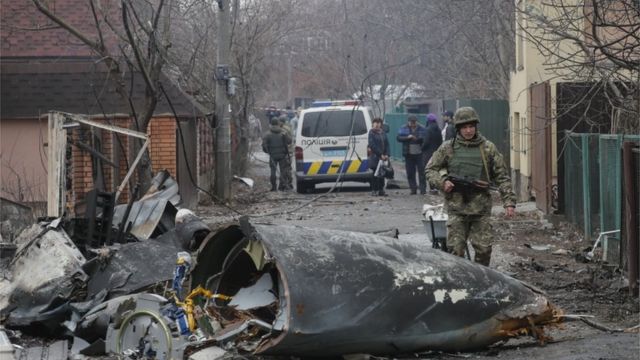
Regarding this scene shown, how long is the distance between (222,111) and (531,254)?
30.4ft

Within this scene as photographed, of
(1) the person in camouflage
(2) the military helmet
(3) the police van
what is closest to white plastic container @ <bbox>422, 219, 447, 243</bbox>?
(1) the person in camouflage

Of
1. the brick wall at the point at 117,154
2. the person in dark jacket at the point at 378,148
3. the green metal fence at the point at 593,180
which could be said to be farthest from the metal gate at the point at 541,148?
the brick wall at the point at 117,154

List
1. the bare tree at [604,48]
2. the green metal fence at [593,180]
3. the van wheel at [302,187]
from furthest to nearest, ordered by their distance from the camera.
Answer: the van wheel at [302,187] < the green metal fence at [593,180] < the bare tree at [604,48]

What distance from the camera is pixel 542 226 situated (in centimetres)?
1706

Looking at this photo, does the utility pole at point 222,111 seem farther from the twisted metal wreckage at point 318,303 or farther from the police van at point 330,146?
the twisted metal wreckage at point 318,303

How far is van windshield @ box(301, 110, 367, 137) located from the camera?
87.9ft

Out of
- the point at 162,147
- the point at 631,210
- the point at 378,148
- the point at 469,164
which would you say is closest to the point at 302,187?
the point at 378,148

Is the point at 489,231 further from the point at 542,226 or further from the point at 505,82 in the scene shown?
the point at 505,82

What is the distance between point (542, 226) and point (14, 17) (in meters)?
11.1

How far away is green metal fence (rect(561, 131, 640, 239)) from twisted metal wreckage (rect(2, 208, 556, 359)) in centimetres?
332

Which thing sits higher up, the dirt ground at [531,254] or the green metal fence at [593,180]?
the green metal fence at [593,180]

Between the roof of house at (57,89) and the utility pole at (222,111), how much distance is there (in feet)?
3.56

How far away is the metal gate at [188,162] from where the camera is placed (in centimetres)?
2128

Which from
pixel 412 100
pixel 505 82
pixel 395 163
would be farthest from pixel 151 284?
pixel 412 100
